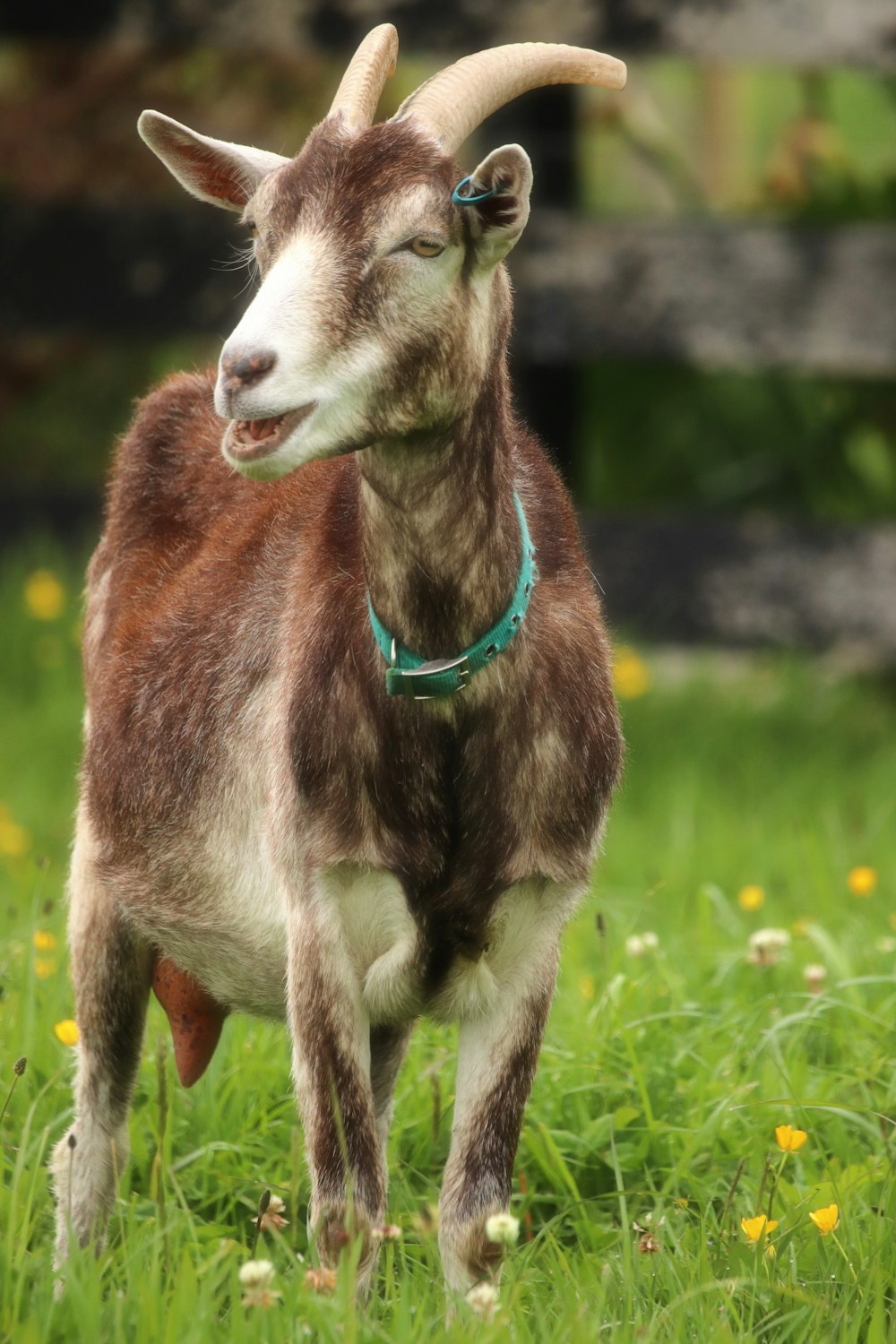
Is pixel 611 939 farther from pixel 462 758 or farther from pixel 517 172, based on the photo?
pixel 517 172

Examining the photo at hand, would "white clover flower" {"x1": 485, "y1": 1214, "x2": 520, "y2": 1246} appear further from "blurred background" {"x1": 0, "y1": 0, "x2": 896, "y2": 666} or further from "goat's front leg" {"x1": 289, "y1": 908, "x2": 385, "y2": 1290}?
"blurred background" {"x1": 0, "y1": 0, "x2": 896, "y2": 666}

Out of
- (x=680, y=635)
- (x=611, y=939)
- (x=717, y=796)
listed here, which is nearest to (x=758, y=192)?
(x=680, y=635)

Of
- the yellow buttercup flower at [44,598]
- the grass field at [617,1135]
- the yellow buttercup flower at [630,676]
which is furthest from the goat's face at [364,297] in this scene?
the yellow buttercup flower at [44,598]

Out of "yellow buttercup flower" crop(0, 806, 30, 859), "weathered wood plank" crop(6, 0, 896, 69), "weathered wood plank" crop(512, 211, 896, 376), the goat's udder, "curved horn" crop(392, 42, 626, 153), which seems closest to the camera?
"curved horn" crop(392, 42, 626, 153)

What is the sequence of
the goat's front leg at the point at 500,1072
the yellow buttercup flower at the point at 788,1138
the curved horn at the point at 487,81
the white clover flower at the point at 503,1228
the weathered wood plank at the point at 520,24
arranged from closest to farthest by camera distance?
the white clover flower at the point at 503,1228 → the curved horn at the point at 487,81 → the goat's front leg at the point at 500,1072 → the yellow buttercup flower at the point at 788,1138 → the weathered wood plank at the point at 520,24

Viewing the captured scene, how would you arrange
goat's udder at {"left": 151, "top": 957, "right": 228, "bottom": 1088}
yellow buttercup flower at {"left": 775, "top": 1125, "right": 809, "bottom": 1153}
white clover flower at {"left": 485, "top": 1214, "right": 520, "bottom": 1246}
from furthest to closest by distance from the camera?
goat's udder at {"left": 151, "top": 957, "right": 228, "bottom": 1088}
yellow buttercup flower at {"left": 775, "top": 1125, "right": 809, "bottom": 1153}
white clover flower at {"left": 485, "top": 1214, "right": 520, "bottom": 1246}

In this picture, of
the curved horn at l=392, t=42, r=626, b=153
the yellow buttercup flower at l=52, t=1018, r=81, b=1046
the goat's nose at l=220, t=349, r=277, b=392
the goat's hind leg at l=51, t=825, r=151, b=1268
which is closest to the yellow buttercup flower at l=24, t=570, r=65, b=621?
the goat's hind leg at l=51, t=825, r=151, b=1268

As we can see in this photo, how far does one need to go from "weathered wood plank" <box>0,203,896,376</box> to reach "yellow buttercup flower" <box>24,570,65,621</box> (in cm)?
103

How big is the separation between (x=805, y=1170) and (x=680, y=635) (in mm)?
3718

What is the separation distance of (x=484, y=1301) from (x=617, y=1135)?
1016 millimetres

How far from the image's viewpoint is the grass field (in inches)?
110

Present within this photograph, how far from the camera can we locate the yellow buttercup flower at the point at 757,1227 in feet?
9.78

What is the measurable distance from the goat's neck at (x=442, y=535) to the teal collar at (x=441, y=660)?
1 cm

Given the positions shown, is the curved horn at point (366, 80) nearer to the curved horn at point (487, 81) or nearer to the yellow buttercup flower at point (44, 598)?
the curved horn at point (487, 81)
